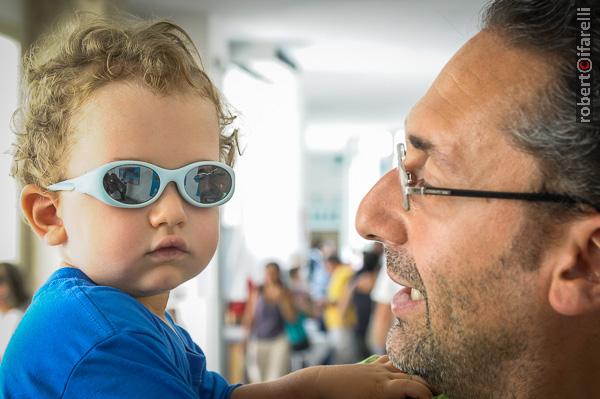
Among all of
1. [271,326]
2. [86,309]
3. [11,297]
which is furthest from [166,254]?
[271,326]

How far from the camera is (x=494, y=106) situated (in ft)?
4.24

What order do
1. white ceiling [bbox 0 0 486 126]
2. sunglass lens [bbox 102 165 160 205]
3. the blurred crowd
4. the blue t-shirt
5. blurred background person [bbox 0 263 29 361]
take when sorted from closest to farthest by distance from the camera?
the blue t-shirt < sunglass lens [bbox 102 165 160 205] < blurred background person [bbox 0 263 29 361] < the blurred crowd < white ceiling [bbox 0 0 486 126]

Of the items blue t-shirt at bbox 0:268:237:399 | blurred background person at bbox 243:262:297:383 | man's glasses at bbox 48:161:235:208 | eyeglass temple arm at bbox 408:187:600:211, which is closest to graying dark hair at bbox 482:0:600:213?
eyeglass temple arm at bbox 408:187:600:211

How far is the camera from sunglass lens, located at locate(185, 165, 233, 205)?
1.23 m

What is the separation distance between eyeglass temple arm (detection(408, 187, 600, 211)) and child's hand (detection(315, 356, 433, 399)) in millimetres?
345

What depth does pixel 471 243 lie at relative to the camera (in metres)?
1.31

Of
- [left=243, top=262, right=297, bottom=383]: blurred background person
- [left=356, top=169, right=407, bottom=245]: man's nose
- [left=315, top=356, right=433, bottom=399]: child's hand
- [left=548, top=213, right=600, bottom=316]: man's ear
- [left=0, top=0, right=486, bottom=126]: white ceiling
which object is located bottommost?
[left=243, top=262, right=297, bottom=383]: blurred background person

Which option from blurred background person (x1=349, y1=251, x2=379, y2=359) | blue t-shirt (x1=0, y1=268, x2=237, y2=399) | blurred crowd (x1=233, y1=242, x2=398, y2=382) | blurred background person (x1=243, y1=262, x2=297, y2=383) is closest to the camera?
blue t-shirt (x1=0, y1=268, x2=237, y2=399)

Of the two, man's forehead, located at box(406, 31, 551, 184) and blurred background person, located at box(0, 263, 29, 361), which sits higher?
man's forehead, located at box(406, 31, 551, 184)

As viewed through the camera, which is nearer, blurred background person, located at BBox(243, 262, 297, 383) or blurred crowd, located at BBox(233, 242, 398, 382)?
blurred crowd, located at BBox(233, 242, 398, 382)

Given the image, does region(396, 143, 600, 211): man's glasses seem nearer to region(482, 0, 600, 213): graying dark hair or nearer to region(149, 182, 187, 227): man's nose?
region(482, 0, 600, 213): graying dark hair

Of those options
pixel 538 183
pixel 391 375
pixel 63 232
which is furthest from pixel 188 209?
pixel 538 183

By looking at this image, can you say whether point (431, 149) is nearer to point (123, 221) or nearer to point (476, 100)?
point (476, 100)

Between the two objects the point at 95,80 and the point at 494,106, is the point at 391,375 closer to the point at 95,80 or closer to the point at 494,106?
the point at 494,106
